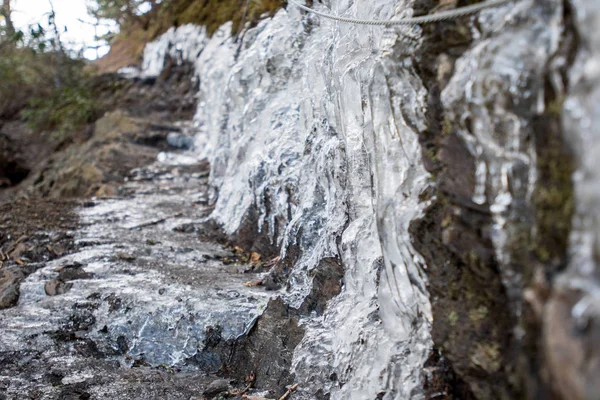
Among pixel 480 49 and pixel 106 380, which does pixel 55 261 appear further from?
pixel 480 49

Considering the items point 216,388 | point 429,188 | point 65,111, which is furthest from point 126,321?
point 65,111

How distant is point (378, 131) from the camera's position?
2672 mm

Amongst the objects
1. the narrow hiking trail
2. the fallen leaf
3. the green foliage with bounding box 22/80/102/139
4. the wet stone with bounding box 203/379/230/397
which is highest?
the green foliage with bounding box 22/80/102/139

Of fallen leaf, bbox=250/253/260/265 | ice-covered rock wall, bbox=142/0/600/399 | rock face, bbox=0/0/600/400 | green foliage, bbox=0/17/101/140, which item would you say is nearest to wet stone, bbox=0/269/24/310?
rock face, bbox=0/0/600/400

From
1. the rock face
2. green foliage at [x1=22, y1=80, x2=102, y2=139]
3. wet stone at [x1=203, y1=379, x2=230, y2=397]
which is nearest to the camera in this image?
the rock face

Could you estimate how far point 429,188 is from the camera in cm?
234

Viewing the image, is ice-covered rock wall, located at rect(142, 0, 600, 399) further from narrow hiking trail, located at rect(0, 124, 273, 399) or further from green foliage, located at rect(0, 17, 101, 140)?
green foliage, located at rect(0, 17, 101, 140)

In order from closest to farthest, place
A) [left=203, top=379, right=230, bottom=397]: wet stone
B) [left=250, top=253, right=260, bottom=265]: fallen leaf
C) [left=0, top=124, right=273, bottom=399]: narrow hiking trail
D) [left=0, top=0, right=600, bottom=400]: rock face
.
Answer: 1. [left=0, top=0, right=600, bottom=400]: rock face
2. [left=203, top=379, right=230, bottom=397]: wet stone
3. [left=0, top=124, right=273, bottom=399]: narrow hiking trail
4. [left=250, top=253, right=260, bottom=265]: fallen leaf

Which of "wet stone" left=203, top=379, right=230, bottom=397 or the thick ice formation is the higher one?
the thick ice formation

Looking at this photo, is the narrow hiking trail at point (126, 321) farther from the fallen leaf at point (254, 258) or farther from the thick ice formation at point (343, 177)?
the thick ice formation at point (343, 177)

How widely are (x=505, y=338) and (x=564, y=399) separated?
488 mm

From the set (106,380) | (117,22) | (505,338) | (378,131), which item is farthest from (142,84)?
(505,338)

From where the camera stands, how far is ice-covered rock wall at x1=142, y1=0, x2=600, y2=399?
5.67 ft

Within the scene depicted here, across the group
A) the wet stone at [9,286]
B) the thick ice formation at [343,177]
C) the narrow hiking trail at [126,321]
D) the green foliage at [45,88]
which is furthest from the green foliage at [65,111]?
the wet stone at [9,286]
